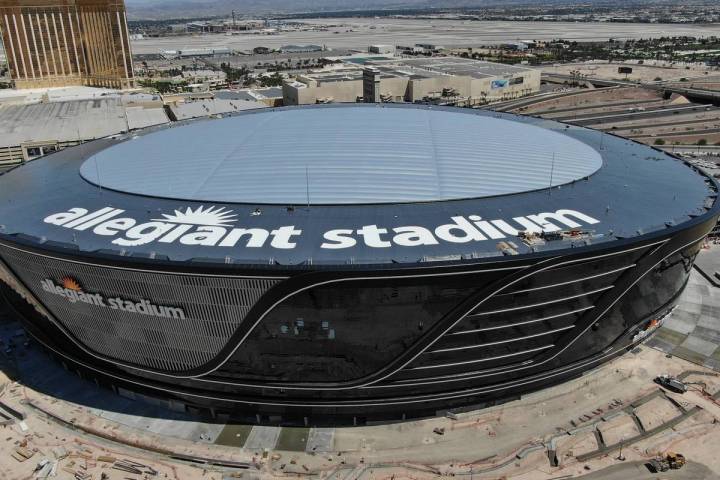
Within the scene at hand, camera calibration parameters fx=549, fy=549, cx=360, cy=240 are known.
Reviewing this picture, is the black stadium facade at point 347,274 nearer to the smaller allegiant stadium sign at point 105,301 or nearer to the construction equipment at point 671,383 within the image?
the smaller allegiant stadium sign at point 105,301

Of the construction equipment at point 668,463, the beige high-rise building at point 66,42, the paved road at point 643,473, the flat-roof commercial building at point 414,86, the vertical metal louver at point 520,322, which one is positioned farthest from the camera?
the flat-roof commercial building at point 414,86

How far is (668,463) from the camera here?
41.7 meters

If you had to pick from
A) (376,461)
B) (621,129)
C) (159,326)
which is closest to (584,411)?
(376,461)

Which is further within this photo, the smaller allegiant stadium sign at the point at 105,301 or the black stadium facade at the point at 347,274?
the smaller allegiant stadium sign at the point at 105,301

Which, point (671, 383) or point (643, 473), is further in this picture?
point (671, 383)

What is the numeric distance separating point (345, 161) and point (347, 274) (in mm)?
18623

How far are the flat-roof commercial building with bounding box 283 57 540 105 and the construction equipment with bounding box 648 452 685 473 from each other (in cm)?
12443

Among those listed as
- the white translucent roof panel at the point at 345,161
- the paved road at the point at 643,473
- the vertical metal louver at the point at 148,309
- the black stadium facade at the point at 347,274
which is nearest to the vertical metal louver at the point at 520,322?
the black stadium facade at the point at 347,274

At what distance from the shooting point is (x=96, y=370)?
1949 inches

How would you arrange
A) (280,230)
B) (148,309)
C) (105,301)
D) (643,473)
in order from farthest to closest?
1. (280,230)
2. (105,301)
3. (148,309)
4. (643,473)

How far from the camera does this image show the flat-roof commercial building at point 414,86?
153m

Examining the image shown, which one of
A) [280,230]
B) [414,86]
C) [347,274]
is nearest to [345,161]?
[280,230]

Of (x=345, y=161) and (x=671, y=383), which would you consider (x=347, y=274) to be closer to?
(x=345, y=161)

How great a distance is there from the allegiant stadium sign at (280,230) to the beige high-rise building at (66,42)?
133928 millimetres
